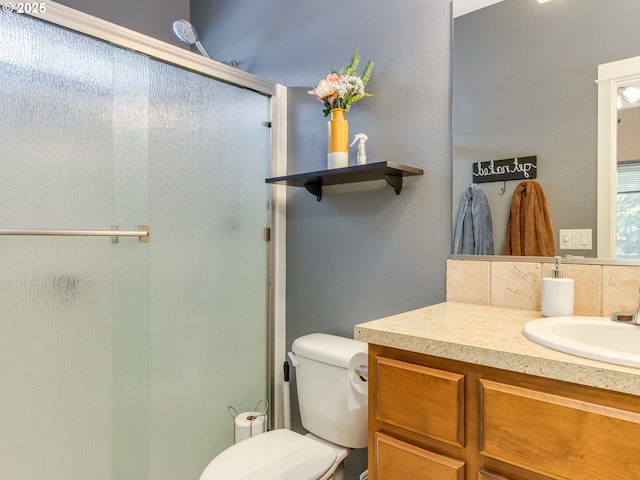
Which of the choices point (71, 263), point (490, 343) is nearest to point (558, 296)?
point (490, 343)

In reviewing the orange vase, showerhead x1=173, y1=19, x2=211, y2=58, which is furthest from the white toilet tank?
showerhead x1=173, y1=19, x2=211, y2=58

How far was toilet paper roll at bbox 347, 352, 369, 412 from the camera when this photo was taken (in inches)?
46.2

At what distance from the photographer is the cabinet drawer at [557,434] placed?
2.05 ft

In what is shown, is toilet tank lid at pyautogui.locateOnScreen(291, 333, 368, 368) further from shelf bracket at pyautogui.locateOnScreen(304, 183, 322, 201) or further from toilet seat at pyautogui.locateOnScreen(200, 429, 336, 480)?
shelf bracket at pyautogui.locateOnScreen(304, 183, 322, 201)

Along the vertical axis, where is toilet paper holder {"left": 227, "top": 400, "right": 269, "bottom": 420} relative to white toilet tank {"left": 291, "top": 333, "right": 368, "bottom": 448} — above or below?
Answer: below

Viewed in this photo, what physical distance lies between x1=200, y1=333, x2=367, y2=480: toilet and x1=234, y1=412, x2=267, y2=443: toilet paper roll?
24 cm

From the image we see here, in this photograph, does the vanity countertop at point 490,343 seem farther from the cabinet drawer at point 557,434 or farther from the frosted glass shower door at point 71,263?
the frosted glass shower door at point 71,263

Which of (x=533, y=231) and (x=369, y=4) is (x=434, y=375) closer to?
(x=533, y=231)

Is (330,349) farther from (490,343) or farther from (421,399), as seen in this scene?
(490,343)

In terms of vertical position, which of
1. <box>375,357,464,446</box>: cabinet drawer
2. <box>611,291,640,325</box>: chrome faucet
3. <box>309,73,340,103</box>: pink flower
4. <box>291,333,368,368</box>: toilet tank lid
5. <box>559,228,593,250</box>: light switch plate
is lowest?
<box>291,333,368,368</box>: toilet tank lid

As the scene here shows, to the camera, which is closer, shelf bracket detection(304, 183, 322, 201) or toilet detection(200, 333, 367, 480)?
toilet detection(200, 333, 367, 480)

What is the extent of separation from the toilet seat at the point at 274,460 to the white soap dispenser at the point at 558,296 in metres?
0.81

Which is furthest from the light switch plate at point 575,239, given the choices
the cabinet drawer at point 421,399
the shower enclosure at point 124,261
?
the shower enclosure at point 124,261

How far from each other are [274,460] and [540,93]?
1.39m
